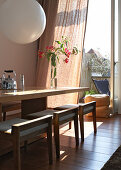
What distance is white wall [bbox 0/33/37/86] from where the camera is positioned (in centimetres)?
457

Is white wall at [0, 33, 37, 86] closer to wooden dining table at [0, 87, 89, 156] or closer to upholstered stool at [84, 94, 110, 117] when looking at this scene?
upholstered stool at [84, 94, 110, 117]

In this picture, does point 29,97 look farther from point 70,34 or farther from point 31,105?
point 70,34

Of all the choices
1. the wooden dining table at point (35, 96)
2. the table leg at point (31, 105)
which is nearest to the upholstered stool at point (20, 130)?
the wooden dining table at point (35, 96)

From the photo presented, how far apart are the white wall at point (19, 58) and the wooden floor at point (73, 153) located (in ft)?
6.52

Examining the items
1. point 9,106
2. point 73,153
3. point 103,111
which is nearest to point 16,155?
point 73,153

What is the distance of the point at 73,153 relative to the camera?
97.5 inches

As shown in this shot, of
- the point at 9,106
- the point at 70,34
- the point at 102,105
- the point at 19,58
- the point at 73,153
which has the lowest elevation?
the point at 73,153

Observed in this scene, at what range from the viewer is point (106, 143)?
2.82 meters

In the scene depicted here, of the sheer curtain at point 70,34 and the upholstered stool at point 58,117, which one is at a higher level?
the sheer curtain at point 70,34

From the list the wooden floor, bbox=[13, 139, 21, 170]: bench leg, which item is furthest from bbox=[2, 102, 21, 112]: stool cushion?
bbox=[13, 139, 21, 170]: bench leg

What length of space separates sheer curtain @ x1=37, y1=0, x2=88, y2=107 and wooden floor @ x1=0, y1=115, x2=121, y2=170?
1667 mm

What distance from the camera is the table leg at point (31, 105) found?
2.90 meters

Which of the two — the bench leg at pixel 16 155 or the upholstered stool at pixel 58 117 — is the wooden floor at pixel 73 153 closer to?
the upholstered stool at pixel 58 117

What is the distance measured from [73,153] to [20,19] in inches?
58.4
